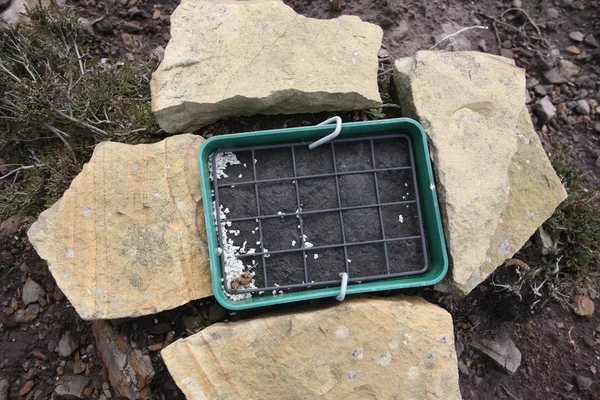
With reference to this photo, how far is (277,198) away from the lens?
2.12 meters

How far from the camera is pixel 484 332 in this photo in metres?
2.44

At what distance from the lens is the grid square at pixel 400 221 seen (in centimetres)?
215

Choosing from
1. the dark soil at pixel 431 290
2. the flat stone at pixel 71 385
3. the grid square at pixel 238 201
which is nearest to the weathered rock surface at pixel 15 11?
the dark soil at pixel 431 290

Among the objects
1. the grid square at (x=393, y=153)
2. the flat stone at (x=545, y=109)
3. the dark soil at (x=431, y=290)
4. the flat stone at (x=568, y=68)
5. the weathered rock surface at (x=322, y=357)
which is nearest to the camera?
the weathered rock surface at (x=322, y=357)

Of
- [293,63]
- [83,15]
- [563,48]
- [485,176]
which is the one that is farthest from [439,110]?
[83,15]

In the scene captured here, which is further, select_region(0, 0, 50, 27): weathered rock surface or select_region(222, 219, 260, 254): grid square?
select_region(0, 0, 50, 27): weathered rock surface

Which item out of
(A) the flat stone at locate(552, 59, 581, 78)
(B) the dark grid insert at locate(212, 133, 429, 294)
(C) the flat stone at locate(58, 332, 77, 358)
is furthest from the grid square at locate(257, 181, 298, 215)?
(A) the flat stone at locate(552, 59, 581, 78)

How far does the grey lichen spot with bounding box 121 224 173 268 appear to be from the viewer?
2.00m

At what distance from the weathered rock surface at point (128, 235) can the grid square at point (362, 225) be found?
656mm

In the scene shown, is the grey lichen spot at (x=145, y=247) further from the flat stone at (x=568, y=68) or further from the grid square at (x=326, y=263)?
the flat stone at (x=568, y=68)

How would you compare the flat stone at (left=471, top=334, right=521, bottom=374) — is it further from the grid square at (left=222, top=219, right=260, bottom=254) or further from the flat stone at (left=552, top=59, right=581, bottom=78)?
the flat stone at (left=552, top=59, right=581, bottom=78)

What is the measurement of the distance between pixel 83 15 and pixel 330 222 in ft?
6.09

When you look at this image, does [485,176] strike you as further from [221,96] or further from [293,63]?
[221,96]

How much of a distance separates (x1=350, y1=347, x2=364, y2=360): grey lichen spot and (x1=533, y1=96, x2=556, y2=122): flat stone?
6.06ft
